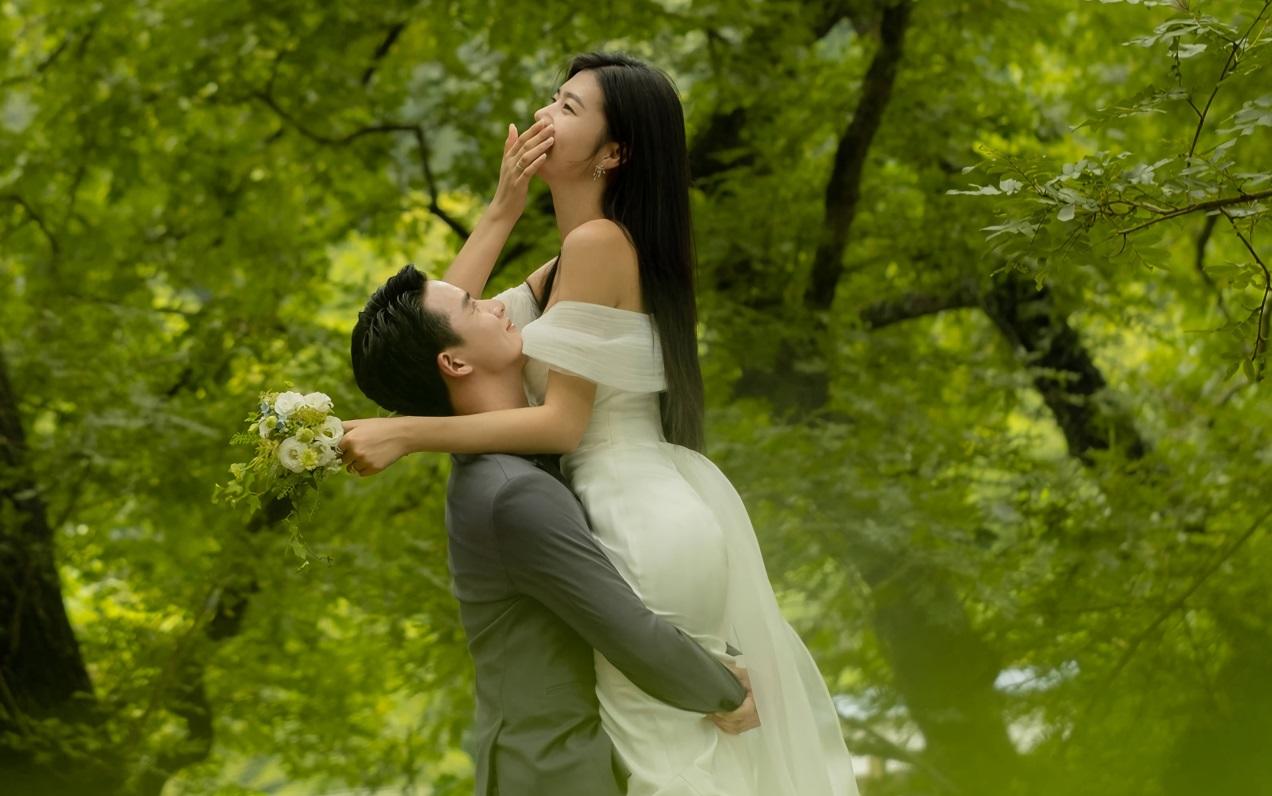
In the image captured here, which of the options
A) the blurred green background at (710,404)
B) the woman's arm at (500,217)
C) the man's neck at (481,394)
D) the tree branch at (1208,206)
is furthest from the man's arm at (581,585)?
the blurred green background at (710,404)

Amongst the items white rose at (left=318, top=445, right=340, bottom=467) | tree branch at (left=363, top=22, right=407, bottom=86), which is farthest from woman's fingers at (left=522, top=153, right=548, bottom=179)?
tree branch at (left=363, top=22, right=407, bottom=86)

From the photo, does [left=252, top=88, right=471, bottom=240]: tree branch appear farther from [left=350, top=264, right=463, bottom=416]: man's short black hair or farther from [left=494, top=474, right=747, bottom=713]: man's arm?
[left=494, top=474, right=747, bottom=713]: man's arm

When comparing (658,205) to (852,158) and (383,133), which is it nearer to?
(852,158)

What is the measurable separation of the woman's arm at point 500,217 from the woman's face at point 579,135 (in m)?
0.03

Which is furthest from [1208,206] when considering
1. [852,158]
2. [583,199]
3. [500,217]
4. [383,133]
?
[383,133]

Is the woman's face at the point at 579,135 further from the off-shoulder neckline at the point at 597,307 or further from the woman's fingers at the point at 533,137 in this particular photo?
the off-shoulder neckline at the point at 597,307

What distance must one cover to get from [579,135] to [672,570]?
2.33 feet

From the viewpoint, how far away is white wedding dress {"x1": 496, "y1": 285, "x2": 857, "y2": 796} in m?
2.22

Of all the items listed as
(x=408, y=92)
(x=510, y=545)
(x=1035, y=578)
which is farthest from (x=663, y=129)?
(x=408, y=92)

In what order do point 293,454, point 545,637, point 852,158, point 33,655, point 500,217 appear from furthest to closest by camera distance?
1. point 852,158
2. point 33,655
3. point 500,217
4. point 545,637
5. point 293,454

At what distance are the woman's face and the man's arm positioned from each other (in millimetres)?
556

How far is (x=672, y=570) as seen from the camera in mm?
2232

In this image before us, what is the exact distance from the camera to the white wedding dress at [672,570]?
222 centimetres

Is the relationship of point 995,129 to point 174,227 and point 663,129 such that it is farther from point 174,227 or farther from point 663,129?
point 663,129
